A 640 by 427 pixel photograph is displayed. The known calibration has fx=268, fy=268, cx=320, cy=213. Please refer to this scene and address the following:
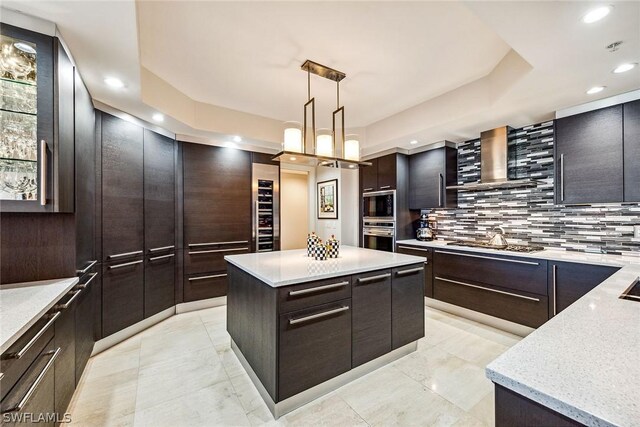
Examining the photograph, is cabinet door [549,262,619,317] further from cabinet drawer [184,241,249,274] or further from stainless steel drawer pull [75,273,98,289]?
stainless steel drawer pull [75,273,98,289]

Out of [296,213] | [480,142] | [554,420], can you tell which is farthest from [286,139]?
[296,213]

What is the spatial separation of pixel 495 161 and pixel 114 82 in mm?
3928

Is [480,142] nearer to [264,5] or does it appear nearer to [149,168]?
[264,5]

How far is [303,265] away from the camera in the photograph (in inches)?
83.8

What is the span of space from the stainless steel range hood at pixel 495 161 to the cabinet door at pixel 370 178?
144cm

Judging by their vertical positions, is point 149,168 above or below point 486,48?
below

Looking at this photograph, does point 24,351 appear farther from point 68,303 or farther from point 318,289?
point 318,289

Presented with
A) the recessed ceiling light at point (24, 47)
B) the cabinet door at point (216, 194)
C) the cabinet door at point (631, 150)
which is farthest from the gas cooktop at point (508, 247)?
the recessed ceiling light at point (24, 47)

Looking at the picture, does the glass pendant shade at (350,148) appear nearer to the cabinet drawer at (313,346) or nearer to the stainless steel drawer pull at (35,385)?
the cabinet drawer at (313,346)

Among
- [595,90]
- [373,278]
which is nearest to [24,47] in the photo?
[373,278]

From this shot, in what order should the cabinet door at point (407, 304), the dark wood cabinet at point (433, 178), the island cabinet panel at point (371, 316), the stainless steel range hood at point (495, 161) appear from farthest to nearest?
the dark wood cabinet at point (433, 178) → the stainless steel range hood at point (495, 161) → the cabinet door at point (407, 304) → the island cabinet panel at point (371, 316)

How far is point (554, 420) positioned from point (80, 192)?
2.81 metres

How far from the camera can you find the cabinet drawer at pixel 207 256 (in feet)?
11.7

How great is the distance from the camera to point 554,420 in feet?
2.06
